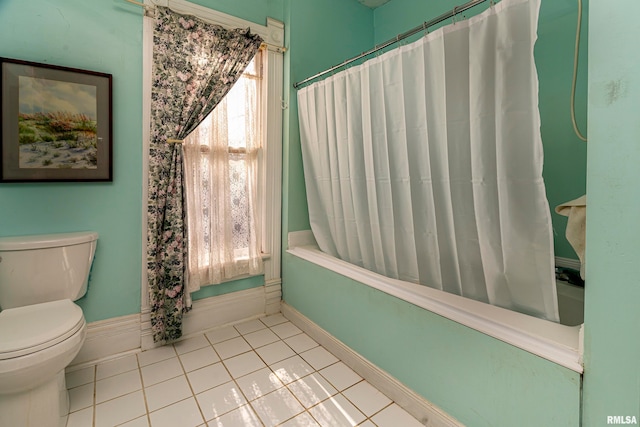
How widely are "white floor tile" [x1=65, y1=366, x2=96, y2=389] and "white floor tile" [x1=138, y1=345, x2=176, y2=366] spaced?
23 centimetres

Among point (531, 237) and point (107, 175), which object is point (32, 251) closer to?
point (107, 175)

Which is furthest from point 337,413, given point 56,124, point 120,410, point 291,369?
point 56,124

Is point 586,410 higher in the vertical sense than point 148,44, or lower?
lower

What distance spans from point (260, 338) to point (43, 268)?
1.28 metres

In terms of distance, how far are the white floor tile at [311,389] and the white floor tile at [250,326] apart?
67 centimetres

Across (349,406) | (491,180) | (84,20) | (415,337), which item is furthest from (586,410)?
(84,20)

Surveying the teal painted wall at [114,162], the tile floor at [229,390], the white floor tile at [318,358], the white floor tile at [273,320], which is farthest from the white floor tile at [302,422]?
the teal painted wall at [114,162]

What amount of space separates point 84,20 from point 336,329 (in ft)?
7.55

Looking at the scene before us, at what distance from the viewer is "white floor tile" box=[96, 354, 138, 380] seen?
66.7 inches

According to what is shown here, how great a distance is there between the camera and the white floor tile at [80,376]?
1603mm

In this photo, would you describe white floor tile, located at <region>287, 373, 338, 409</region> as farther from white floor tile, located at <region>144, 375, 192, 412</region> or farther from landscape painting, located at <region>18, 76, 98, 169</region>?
landscape painting, located at <region>18, 76, 98, 169</region>

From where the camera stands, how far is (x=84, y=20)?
166cm

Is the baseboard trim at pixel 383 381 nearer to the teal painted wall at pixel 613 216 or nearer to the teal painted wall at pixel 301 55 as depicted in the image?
the teal painted wall at pixel 613 216

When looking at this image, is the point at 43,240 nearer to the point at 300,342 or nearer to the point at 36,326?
the point at 36,326
